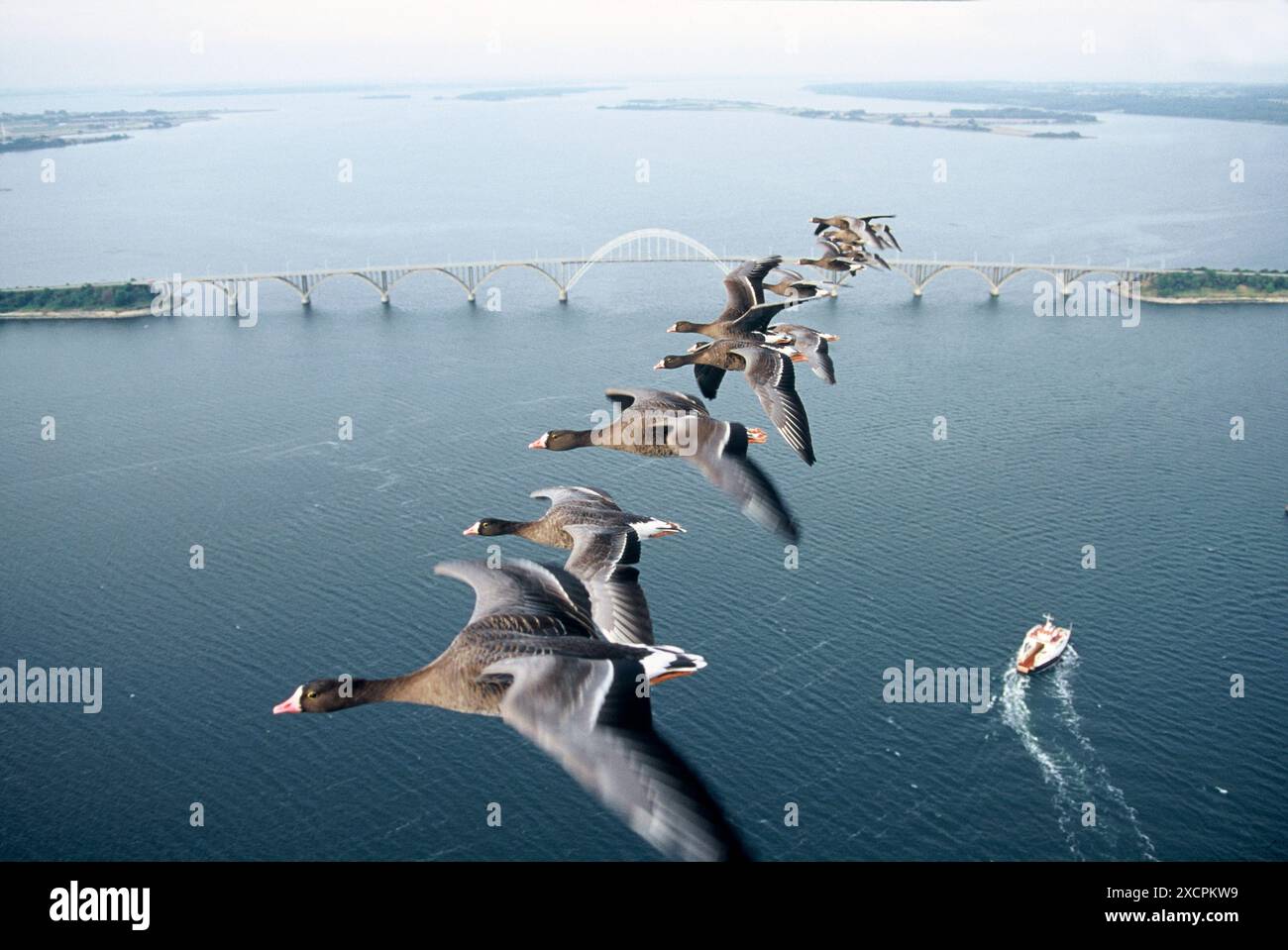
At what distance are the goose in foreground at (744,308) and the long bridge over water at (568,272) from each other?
120721 mm

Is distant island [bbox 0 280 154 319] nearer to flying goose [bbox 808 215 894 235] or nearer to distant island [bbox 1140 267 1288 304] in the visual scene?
distant island [bbox 1140 267 1288 304]

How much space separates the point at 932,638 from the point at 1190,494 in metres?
31.9

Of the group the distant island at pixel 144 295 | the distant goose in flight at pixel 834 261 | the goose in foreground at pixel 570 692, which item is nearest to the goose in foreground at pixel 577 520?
the goose in foreground at pixel 570 692

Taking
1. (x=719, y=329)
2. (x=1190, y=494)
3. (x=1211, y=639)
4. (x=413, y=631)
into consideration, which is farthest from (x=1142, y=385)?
(x=719, y=329)

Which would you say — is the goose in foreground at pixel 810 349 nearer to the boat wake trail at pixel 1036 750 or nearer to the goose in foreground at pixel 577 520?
the goose in foreground at pixel 577 520

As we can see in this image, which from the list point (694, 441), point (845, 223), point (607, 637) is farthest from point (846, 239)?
point (607, 637)

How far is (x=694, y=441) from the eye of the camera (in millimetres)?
21234

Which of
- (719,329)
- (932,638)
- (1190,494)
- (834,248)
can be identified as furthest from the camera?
(1190,494)

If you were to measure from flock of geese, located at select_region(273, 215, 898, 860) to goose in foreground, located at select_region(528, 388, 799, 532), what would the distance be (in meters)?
0.03

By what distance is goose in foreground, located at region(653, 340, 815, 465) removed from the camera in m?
22.7

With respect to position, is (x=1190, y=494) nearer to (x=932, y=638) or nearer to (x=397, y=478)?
(x=932, y=638)

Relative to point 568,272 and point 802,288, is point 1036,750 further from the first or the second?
point 568,272

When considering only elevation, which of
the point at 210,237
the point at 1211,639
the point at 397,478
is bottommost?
the point at 1211,639
